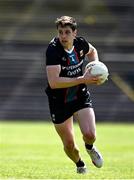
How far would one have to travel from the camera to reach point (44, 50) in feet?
107

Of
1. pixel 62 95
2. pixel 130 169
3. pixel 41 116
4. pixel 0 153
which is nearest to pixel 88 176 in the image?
pixel 62 95

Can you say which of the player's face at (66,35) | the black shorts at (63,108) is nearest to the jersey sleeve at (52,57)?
the player's face at (66,35)

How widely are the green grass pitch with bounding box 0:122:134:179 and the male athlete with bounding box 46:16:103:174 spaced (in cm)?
52

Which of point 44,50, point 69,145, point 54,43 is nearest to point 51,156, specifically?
point 69,145

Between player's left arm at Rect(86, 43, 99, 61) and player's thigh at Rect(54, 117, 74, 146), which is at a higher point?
player's left arm at Rect(86, 43, 99, 61)

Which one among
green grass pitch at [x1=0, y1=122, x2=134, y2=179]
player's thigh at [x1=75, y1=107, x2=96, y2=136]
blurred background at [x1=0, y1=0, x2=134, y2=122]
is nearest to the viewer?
player's thigh at [x1=75, y1=107, x2=96, y2=136]

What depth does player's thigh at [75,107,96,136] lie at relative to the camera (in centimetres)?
956

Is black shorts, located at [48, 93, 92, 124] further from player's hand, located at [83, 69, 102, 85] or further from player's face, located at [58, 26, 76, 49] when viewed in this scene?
player's face, located at [58, 26, 76, 49]

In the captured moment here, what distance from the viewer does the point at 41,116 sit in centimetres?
3059

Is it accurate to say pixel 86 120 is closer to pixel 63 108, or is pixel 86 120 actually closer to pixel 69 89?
pixel 63 108

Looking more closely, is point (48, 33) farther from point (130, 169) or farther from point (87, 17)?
point (130, 169)

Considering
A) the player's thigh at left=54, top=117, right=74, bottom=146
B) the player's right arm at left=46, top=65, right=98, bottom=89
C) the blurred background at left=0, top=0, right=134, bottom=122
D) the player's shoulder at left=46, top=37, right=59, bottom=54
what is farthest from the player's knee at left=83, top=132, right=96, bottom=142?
the blurred background at left=0, top=0, right=134, bottom=122

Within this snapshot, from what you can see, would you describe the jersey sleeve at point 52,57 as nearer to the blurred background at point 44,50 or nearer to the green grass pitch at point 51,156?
the green grass pitch at point 51,156

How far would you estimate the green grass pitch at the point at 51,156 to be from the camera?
9.91 m
